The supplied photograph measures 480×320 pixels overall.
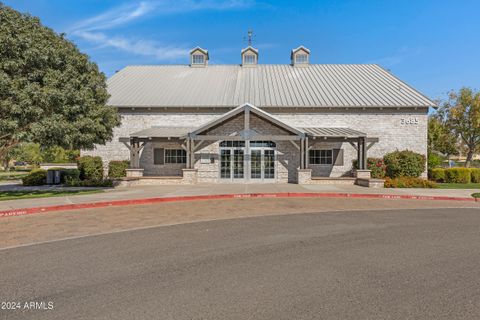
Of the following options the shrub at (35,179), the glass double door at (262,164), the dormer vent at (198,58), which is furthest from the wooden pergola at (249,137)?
the dormer vent at (198,58)

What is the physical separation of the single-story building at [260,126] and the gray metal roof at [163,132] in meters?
0.07

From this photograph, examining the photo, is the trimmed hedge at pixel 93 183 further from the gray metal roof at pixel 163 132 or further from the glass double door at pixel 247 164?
the glass double door at pixel 247 164

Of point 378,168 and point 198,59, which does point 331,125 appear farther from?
point 198,59

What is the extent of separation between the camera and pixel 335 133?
2033 cm

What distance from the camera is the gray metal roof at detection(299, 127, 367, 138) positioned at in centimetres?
1962

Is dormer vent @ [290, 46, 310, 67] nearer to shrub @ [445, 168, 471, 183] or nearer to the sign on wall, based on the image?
the sign on wall

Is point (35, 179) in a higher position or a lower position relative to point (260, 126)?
A: lower

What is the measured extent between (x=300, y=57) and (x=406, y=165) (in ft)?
52.9

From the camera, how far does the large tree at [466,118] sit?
32.7 m

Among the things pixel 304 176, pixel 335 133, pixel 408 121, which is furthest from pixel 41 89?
pixel 408 121

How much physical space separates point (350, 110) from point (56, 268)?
22.3m

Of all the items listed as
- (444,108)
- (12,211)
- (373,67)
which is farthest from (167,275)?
(444,108)

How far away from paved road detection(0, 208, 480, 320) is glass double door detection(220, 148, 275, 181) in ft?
43.8

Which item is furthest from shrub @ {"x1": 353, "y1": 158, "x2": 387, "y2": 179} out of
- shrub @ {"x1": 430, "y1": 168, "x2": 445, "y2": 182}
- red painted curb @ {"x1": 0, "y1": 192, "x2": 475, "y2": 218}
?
red painted curb @ {"x1": 0, "y1": 192, "x2": 475, "y2": 218}
